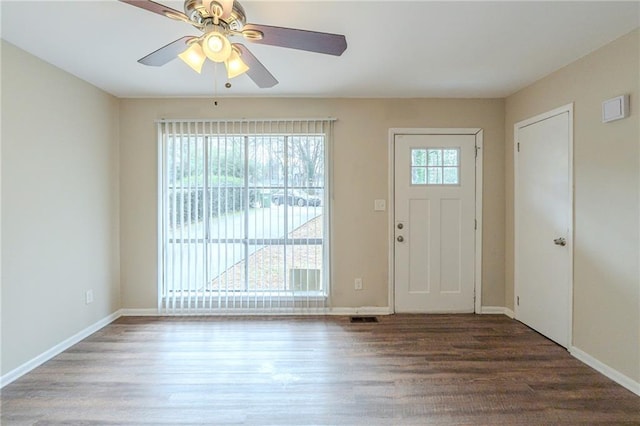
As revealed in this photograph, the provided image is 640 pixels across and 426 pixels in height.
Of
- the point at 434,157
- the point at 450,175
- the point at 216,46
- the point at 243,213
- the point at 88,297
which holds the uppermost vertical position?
the point at 216,46

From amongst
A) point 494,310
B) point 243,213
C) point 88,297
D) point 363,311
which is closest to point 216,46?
point 243,213

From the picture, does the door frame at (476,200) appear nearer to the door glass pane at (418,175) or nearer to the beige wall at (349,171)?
the beige wall at (349,171)

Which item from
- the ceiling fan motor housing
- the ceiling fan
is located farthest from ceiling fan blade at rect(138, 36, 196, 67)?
the ceiling fan motor housing

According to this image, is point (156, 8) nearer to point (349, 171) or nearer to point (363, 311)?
point (349, 171)

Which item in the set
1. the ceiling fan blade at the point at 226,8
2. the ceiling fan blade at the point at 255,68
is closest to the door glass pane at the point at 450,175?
the ceiling fan blade at the point at 255,68

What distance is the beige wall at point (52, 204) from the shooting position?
2.38m

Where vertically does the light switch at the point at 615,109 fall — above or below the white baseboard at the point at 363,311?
above

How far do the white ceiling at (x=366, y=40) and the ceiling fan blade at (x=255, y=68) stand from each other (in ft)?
0.87

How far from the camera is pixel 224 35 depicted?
1685mm

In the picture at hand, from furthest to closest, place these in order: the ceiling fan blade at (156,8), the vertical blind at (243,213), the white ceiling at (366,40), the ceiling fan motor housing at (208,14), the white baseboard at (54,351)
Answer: the vertical blind at (243,213), the white baseboard at (54,351), the white ceiling at (366,40), the ceiling fan motor housing at (208,14), the ceiling fan blade at (156,8)

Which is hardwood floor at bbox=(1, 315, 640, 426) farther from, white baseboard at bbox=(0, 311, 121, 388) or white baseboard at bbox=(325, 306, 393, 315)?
white baseboard at bbox=(325, 306, 393, 315)

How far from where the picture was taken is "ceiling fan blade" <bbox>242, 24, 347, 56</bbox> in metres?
1.62

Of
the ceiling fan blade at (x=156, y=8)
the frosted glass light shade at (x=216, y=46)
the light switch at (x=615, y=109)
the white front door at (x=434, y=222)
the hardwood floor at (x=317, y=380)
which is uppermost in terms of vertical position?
the ceiling fan blade at (x=156, y=8)

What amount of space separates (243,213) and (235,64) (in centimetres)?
196
